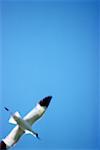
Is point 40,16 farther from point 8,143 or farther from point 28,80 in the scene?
point 8,143

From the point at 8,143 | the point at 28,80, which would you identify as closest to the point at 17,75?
the point at 28,80

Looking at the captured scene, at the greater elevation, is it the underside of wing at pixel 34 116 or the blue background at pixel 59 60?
the blue background at pixel 59 60

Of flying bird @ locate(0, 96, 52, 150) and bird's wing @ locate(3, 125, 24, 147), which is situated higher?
flying bird @ locate(0, 96, 52, 150)

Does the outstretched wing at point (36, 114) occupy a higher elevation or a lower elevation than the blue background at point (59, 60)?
lower

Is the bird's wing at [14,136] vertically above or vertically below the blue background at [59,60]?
below

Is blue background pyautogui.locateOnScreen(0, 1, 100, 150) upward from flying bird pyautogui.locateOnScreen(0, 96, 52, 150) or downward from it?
upward

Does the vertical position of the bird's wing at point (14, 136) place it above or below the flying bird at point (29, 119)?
below

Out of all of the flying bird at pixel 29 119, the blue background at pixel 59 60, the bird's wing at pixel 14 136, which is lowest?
the bird's wing at pixel 14 136

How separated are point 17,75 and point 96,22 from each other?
435 millimetres

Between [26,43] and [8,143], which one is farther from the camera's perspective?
[26,43]

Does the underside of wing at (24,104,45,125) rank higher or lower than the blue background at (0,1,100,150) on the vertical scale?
lower

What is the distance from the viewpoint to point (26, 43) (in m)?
1.68

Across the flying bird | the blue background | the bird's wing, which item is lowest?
the bird's wing

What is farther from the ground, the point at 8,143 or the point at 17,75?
the point at 17,75
